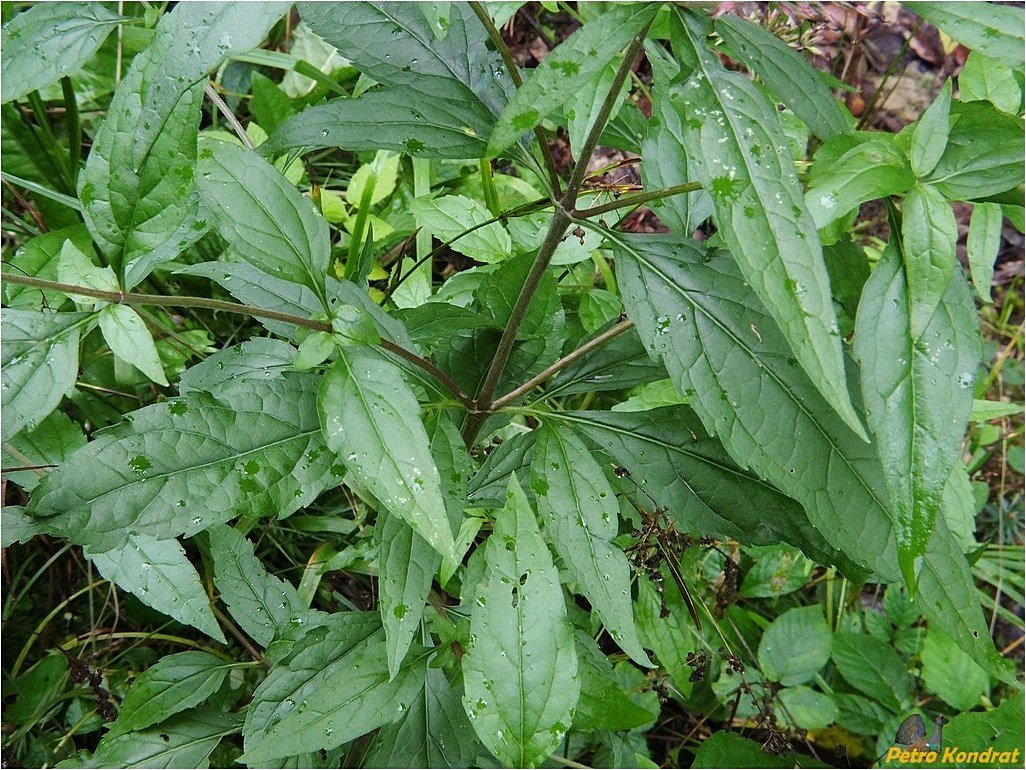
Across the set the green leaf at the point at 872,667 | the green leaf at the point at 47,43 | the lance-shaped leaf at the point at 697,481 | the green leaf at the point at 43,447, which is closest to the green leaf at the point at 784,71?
the lance-shaped leaf at the point at 697,481

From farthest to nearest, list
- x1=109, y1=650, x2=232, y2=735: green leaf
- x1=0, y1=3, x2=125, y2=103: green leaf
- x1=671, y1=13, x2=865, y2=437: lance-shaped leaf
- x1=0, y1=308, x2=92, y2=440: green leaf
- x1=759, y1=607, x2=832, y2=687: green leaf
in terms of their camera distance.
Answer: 1. x1=759, y1=607, x2=832, y2=687: green leaf
2. x1=109, y1=650, x2=232, y2=735: green leaf
3. x1=0, y1=3, x2=125, y2=103: green leaf
4. x1=0, y1=308, x2=92, y2=440: green leaf
5. x1=671, y1=13, x2=865, y2=437: lance-shaped leaf

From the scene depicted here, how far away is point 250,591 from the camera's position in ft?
5.22

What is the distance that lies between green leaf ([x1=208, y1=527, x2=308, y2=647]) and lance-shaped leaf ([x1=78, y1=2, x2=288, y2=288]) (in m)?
0.74

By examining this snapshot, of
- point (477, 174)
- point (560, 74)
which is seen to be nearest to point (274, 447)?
point (560, 74)

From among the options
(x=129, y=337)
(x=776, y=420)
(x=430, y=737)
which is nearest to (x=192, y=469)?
(x=129, y=337)

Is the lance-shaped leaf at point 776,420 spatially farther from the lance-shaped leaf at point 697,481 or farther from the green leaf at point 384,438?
the green leaf at point 384,438

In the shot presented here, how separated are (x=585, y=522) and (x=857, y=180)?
0.59 metres

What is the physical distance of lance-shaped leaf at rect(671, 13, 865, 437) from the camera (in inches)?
30.2

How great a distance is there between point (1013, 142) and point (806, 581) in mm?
1592

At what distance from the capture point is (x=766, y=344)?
104cm

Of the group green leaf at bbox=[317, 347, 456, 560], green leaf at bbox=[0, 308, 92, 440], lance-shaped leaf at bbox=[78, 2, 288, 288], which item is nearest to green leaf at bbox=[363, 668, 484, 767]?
green leaf at bbox=[317, 347, 456, 560]

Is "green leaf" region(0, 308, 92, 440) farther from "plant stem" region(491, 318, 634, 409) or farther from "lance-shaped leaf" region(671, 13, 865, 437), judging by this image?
"lance-shaped leaf" region(671, 13, 865, 437)

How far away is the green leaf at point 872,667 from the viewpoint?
2.09 meters

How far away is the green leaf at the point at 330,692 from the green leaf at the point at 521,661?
0.80ft
